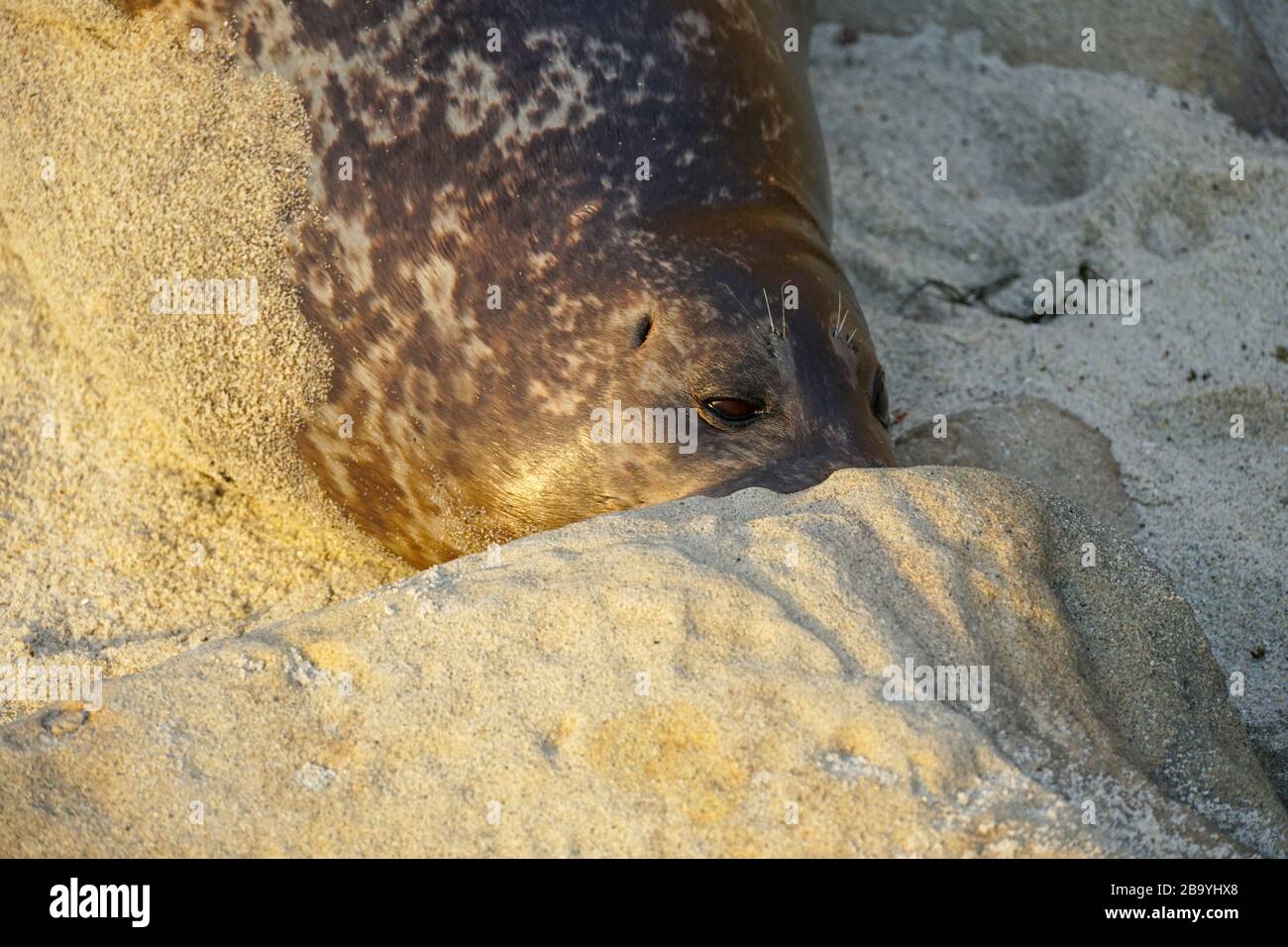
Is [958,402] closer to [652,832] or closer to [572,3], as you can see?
[572,3]

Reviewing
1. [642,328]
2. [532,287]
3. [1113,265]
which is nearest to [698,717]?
→ [642,328]

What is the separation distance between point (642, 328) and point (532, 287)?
0.26 meters

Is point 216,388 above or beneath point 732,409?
above

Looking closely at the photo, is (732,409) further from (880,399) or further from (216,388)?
(216,388)

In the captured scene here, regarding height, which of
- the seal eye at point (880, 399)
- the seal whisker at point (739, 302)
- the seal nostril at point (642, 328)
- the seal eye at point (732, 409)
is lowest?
the seal eye at point (732, 409)

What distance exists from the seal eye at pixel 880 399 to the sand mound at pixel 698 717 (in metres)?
0.78

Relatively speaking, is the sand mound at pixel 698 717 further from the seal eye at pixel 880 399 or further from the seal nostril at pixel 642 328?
the seal eye at pixel 880 399

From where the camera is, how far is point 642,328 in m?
3.03

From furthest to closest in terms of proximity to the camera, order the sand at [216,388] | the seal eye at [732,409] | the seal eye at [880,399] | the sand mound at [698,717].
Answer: the seal eye at [880,399] → the sand at [216,388] → the seal eye at [732,409] → the sand mound at [698,717]

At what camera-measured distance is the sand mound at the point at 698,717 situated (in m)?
1.93

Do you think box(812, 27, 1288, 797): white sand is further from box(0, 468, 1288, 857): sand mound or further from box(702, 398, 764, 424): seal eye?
box(702, 398, 764, 424): seal eye

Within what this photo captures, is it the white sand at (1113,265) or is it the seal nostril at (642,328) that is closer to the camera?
the seal nostril at (642,328)

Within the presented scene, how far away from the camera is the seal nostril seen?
3.03 metres

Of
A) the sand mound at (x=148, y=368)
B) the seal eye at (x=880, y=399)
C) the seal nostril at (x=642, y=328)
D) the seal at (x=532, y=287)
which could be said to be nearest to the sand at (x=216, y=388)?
the sand mound at (x=148, y=368)
